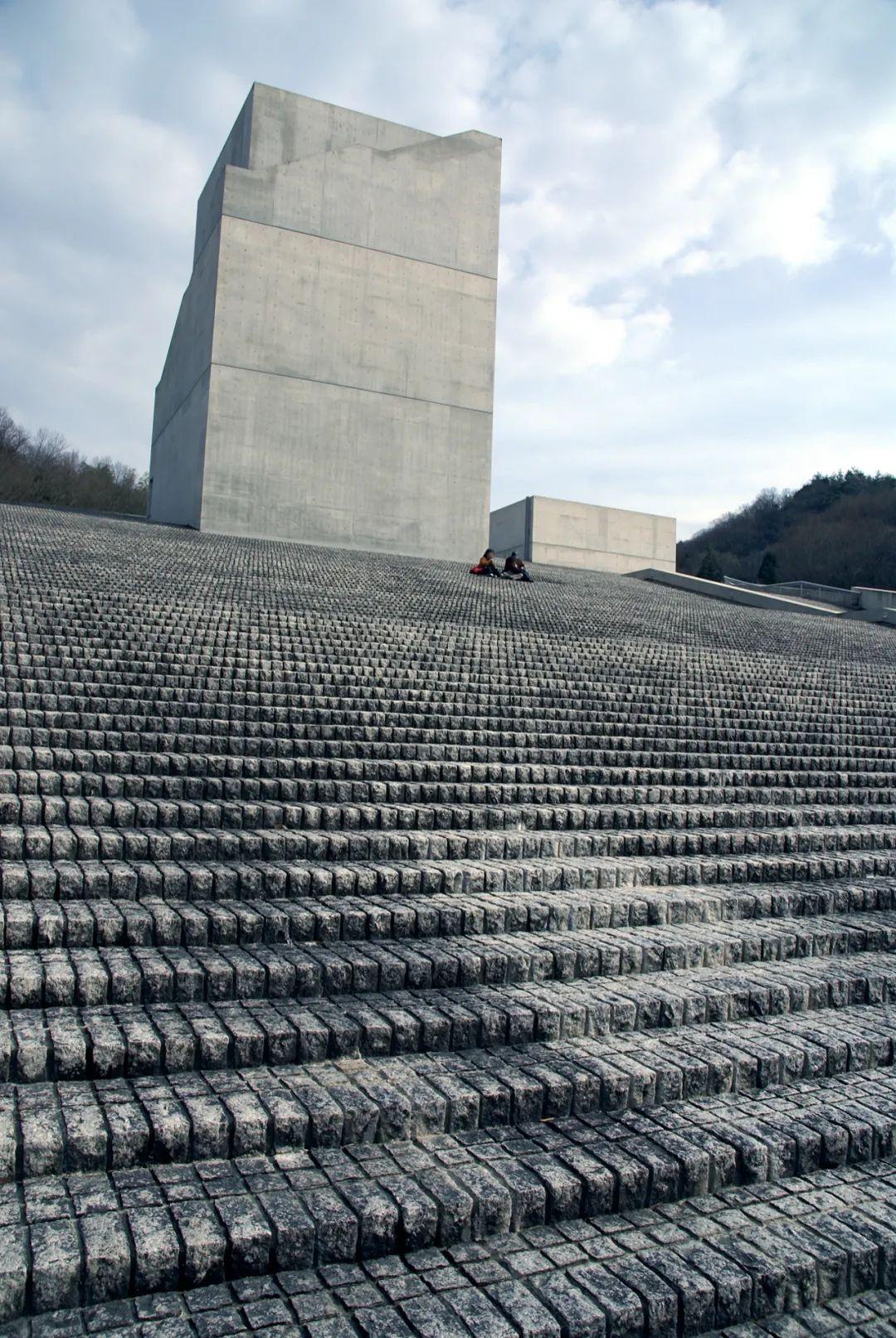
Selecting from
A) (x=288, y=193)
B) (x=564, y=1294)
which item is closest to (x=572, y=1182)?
(x=564, y=1294)

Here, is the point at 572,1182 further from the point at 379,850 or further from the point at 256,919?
the point at 379,850

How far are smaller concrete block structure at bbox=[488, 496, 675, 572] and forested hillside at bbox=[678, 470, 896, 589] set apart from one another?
22201 mm

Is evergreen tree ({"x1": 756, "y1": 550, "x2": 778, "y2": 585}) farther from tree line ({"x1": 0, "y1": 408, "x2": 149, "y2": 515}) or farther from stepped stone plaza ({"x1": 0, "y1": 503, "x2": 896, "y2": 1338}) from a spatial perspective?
stepped stone plaza ({"x1": 0, "y1": 503, "x2": 896, "y2": 1338})

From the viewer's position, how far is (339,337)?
90.3 ft

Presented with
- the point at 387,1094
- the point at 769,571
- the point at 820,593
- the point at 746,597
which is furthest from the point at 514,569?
the point at 769,571

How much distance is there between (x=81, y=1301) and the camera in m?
2.60

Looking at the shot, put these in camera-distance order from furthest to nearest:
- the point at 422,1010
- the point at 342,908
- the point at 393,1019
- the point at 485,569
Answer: the point at 485,569
the point at 342,908
the point at 422,1010
the point at 393,1019

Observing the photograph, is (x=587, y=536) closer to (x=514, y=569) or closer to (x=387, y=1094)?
(x=514, y=569)

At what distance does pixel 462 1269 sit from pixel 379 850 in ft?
9.46

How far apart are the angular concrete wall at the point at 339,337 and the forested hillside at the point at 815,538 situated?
36.6 m

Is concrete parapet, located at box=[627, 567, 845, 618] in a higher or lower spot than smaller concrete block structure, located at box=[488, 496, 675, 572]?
lower

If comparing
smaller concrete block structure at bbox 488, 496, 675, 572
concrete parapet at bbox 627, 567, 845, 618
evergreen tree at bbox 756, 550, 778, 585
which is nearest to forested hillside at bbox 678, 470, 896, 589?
evergreen tree at bbox 756, 550, 778, 585

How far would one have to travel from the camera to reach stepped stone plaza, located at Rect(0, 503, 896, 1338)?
9.36ft

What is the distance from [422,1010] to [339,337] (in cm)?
2569
